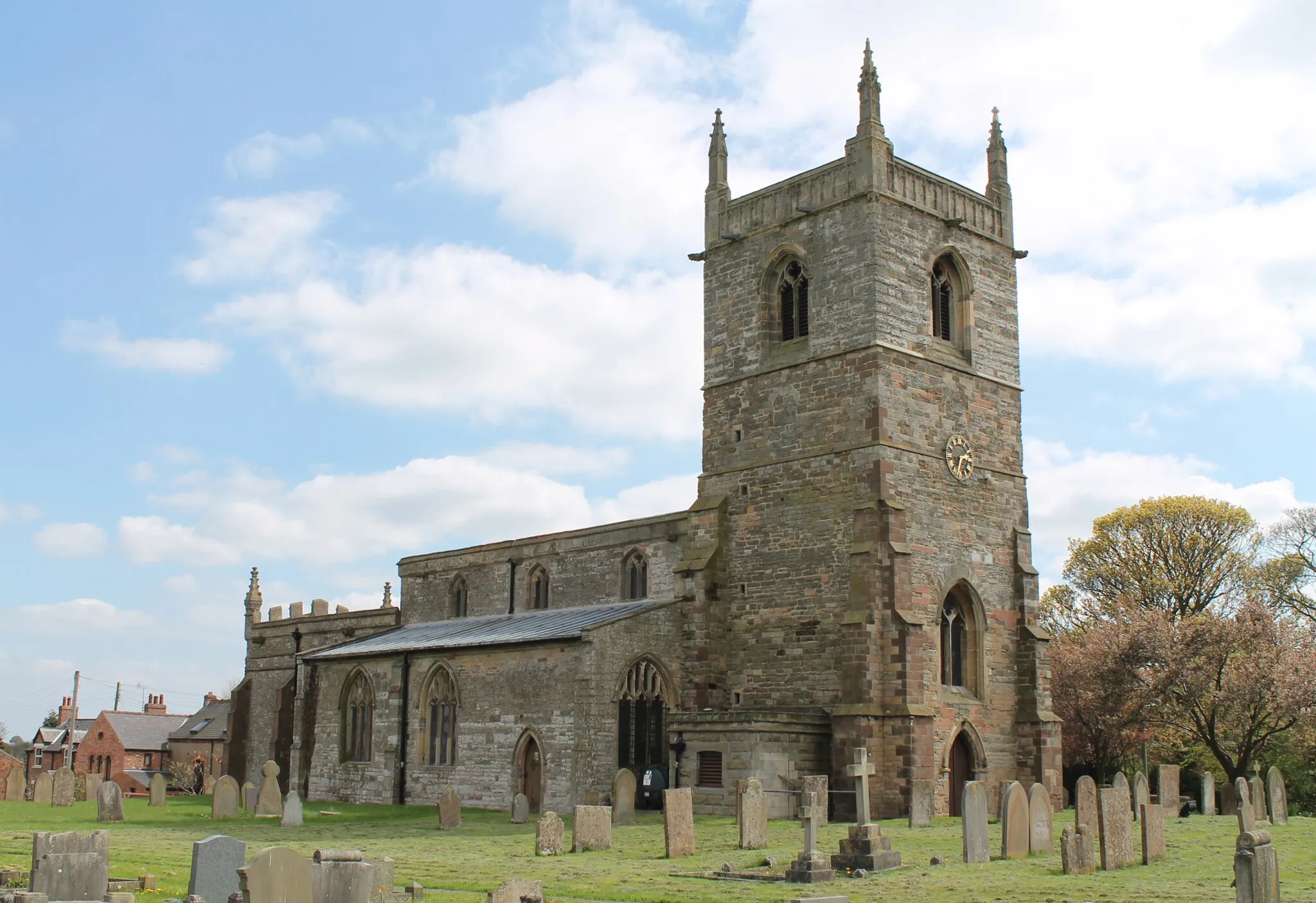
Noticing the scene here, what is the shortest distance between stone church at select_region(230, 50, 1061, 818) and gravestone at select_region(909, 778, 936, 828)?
0.41 ft

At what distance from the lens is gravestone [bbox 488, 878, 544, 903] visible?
12.2m

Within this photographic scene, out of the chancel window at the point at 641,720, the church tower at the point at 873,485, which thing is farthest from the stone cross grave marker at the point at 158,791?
the church tower at the point at 873,485

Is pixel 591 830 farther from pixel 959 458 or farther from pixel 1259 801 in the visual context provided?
pixel 959 458

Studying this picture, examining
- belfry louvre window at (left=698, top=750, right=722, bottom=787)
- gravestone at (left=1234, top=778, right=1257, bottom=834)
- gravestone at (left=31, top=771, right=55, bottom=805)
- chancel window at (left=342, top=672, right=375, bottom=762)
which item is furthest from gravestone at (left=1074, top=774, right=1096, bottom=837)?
gravestone at (left=31, top=771, right=55, bottom=805)

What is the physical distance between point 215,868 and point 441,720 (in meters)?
22.3

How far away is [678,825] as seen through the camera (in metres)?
20.1

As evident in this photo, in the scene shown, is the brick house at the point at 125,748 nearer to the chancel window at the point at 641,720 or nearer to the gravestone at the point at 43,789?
the gravestone at the point at 43,789

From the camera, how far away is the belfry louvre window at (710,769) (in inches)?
1076

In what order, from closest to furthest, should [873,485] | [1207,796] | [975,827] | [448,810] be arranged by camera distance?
[975,827] → [448,810] → [873,485] → [1207,796]

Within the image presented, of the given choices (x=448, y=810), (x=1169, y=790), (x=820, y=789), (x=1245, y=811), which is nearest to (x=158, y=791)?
(x=448, y=810)

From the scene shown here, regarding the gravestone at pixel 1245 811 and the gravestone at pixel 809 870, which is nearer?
the gravestone at pixel 809 870

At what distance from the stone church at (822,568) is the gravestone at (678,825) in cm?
655

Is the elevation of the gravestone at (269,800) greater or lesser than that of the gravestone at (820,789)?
lesser

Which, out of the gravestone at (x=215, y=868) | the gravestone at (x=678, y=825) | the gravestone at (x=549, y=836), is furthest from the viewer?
the gravestone at (x=549, y=836)
